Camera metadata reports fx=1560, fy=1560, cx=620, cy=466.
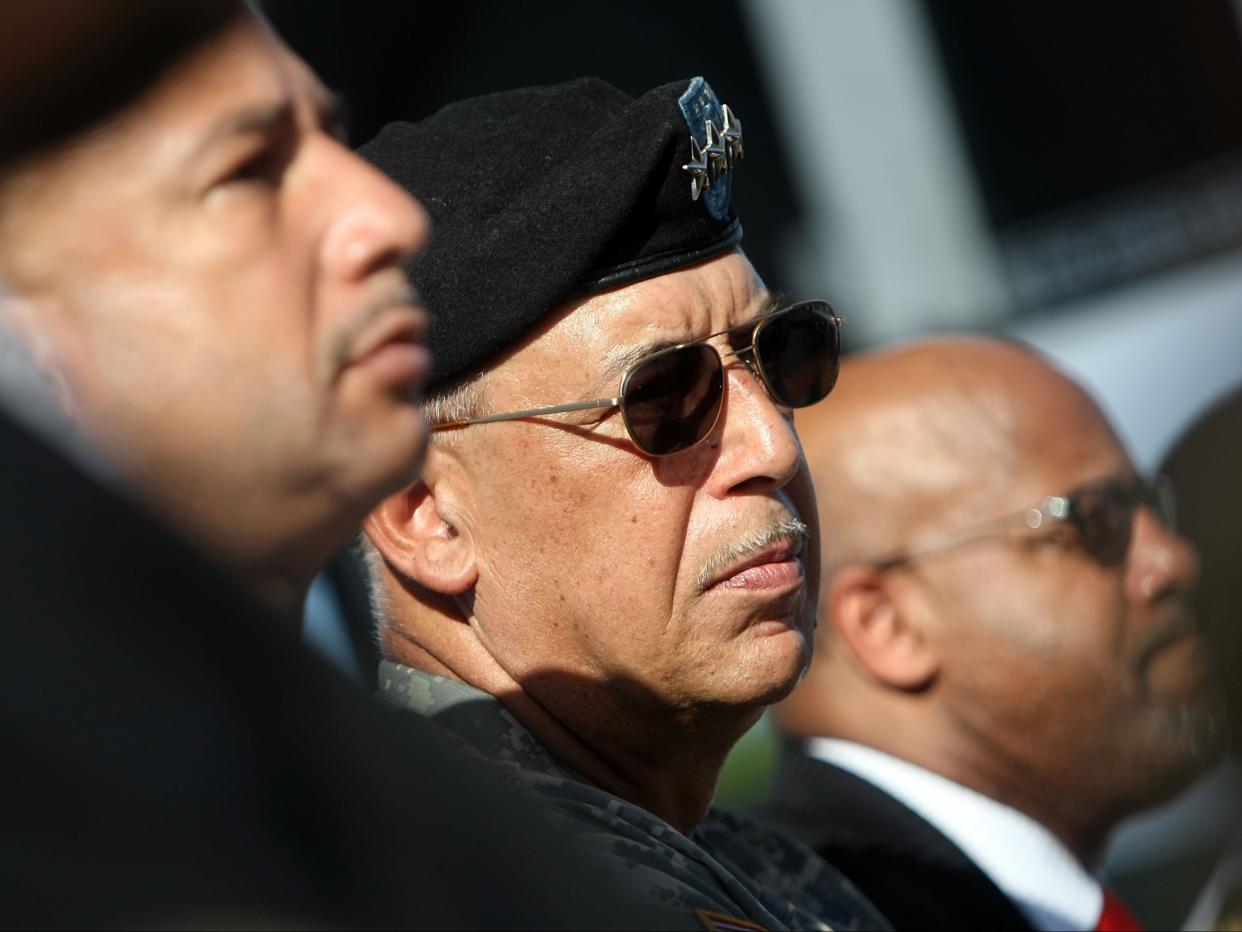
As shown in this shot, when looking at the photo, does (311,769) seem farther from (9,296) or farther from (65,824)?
(9,296)

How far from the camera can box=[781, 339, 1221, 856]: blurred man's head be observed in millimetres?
3182

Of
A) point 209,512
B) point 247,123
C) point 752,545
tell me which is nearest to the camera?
point 209,512

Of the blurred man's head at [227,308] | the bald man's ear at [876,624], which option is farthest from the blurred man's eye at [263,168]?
the bald man's ear at [876,624]

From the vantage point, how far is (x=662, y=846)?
1.75 meters

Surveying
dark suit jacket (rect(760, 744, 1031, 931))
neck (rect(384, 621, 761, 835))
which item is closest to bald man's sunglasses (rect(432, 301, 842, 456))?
neck (rect(384, 621, 761, 835))

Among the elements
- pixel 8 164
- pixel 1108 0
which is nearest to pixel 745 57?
pixel 1108 0

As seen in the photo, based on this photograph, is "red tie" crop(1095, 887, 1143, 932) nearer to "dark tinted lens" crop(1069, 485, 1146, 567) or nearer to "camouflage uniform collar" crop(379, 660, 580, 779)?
"dark tinted lens" crop(1069, 485, 1146, 567)

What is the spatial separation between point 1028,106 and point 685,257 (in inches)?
207

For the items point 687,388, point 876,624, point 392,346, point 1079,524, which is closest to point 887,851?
point 876,624

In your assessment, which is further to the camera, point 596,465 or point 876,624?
point 876,624

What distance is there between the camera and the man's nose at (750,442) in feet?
6.91

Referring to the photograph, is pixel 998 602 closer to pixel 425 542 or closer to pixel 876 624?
pixel 876 624

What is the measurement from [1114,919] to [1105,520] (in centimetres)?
82

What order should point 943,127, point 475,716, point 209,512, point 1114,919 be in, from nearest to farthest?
point 209,512 < point 475,716 < point 1114,919 < point 943,127
